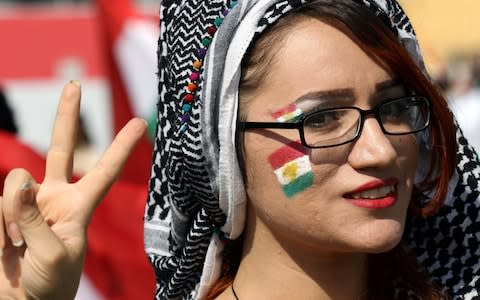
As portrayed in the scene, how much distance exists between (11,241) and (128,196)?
2923 millimetres

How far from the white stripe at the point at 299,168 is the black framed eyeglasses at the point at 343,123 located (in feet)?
0.10

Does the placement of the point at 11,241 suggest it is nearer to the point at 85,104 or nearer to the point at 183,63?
the point at 183,63

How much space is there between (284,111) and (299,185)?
15 cm

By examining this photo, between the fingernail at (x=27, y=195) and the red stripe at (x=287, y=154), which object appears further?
the red stripe at (x=287, y=154)

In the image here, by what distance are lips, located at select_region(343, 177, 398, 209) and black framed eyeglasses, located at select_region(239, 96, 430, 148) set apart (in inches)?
3.7

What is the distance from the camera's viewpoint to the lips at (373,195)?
2.13m

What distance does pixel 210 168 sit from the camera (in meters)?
2.27

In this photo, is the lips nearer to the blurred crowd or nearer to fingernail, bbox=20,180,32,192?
fingernail, bbox=20,180,32,192

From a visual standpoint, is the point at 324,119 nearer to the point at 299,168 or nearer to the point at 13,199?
the point at 299,168

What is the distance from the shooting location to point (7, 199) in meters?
1.97

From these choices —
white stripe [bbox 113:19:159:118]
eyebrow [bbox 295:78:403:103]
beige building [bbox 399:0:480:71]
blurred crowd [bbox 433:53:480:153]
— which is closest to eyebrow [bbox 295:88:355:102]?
eyebrow [bbox 295:78:403:103]

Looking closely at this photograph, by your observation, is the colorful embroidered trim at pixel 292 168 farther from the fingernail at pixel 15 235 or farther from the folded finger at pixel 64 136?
the fingernail at pixel 15 235

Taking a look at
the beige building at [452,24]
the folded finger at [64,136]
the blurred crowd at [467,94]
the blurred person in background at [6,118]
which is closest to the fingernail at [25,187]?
the folded finger at [64,136]

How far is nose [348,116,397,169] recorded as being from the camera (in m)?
2.12
